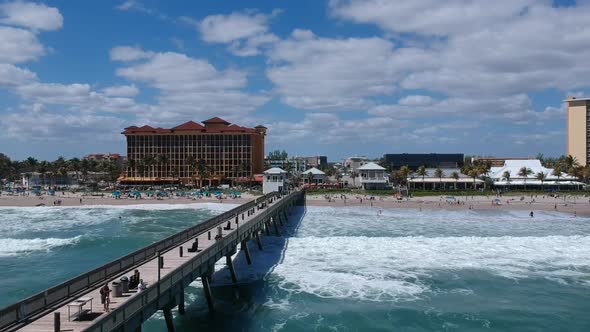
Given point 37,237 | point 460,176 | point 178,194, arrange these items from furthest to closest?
point 460,176
point 178,194
point 37,237

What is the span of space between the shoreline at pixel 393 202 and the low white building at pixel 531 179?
13.8m

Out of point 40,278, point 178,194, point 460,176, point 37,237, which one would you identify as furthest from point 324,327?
point 460,176

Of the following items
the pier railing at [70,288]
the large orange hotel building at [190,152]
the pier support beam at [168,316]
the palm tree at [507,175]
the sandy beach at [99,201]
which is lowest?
the pier support beam at [168,316]

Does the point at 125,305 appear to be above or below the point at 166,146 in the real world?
below

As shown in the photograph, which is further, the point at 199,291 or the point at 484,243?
the point at 484,243

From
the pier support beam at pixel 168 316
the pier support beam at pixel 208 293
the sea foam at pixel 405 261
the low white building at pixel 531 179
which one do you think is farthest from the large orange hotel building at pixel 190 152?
the pier support beam at pixel 168 316

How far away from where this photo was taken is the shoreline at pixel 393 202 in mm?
85500

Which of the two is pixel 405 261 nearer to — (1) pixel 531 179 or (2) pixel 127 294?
(2) pixel 127 294

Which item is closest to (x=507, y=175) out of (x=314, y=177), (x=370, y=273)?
(x=314, y=177)

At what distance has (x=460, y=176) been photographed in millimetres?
123125

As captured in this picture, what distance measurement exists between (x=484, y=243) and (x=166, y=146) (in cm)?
10804

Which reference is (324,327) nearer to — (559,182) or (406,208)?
(406,208)

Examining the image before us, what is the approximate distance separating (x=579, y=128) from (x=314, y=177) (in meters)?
93.1

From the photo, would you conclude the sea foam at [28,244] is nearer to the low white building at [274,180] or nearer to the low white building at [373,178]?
the low white building at [274,180]
